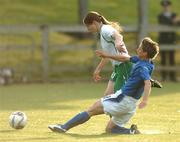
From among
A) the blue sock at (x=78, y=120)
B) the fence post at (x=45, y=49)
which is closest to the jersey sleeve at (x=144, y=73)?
the blue sock at (x=78, y=120)

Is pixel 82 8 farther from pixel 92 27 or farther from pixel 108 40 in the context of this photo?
pixel 92 27

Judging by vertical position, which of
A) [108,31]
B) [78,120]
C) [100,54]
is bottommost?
[78,120]

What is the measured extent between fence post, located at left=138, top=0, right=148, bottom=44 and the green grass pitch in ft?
7.33

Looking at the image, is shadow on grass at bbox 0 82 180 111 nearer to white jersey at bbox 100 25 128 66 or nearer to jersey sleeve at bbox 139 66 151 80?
white jersey at bbox 100 25 128 66

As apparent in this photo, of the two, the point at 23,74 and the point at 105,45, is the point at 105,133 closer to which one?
the point at 105,45

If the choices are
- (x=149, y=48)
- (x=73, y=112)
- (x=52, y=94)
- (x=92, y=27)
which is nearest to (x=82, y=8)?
(x=52, y=94)

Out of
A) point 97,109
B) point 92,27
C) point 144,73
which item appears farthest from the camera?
point 92,27

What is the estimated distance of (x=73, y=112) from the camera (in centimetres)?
1406

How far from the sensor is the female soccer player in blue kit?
1075 centimetres

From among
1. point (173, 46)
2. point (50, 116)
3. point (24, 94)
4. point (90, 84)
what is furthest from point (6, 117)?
point (173, 46)

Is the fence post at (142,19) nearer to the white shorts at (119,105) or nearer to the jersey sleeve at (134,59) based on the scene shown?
the jersey sleeve at (134,59)

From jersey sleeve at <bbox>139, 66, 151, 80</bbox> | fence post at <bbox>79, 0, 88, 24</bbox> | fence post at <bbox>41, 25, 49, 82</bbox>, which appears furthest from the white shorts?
fence post at <bbox>79, 0, 88, 24</bbox>

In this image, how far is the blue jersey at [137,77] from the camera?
10.7 metres

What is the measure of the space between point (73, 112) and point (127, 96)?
3324 mm
